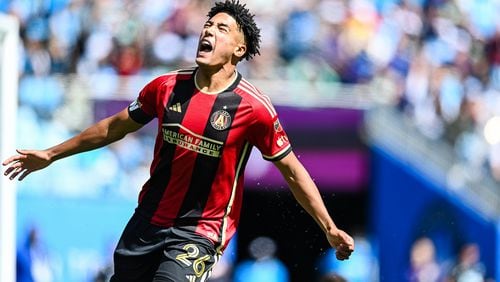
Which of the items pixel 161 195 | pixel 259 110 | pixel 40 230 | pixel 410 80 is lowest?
pixel 40 230

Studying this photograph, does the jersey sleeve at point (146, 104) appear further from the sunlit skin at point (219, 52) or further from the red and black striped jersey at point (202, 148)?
the sunlit skin at point (219, 52)

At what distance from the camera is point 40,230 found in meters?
12.0

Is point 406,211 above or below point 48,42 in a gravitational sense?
below

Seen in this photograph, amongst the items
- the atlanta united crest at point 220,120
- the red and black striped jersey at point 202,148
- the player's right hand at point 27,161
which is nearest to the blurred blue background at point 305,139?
the player's right hand at point 27,161

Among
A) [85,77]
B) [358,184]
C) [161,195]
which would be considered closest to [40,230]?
[85,77]

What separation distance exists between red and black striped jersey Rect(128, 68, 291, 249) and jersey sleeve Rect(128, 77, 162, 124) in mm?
43

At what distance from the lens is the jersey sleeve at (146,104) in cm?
633

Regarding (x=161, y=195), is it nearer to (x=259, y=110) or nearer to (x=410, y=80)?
(x=259, y=110)

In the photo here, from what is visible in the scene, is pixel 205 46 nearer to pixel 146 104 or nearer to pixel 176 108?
pixel 176 108

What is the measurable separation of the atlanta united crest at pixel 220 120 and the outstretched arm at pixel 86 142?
510 millimetres

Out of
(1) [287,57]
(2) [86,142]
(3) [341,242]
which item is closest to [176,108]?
(2) [86,142]

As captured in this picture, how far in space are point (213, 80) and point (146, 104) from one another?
432 millimetres

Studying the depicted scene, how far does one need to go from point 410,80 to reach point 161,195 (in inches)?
333

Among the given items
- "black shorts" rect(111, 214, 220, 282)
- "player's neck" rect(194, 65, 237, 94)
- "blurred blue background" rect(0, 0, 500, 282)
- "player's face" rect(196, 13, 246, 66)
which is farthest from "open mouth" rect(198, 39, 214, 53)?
"blurred blue background" rect(0, 0, 500, 282)
